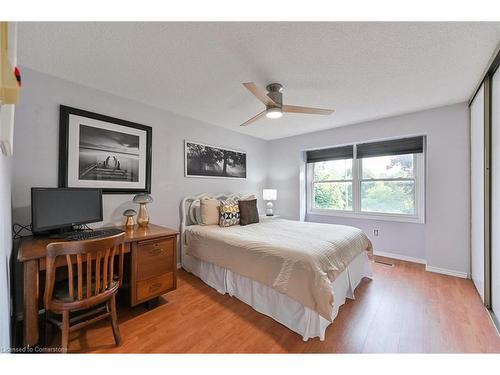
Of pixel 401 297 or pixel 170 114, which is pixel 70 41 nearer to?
pixel 170 114

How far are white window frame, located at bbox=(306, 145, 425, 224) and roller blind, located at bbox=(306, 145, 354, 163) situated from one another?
0.15 m

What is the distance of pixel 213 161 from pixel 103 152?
160cm

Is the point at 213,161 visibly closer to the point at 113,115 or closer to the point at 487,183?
the point at 113,115

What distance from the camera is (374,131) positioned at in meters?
3.41

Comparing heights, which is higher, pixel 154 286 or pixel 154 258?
pixel 154 258

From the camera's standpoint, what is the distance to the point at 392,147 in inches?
136

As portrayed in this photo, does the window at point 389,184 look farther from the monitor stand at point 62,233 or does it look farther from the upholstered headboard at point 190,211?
the monitor stand at point 62,233

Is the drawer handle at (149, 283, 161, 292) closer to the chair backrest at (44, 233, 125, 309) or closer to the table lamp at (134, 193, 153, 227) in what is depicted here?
the chair backrest at (44, 233, 125, 309)

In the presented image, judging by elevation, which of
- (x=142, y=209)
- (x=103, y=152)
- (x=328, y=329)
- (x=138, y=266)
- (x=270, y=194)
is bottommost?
(x=328, y=329)

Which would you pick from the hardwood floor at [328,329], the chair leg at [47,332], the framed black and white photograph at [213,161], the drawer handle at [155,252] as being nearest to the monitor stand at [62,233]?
the chair leg at [47,332]

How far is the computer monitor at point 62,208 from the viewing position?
5.29 feet

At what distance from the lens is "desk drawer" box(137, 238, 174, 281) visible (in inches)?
74.5

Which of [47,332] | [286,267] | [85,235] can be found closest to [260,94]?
[286,267]

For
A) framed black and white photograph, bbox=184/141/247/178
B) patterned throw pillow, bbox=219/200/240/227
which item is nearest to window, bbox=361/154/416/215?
framed black and white photograph, bbox=184/141/247/178
